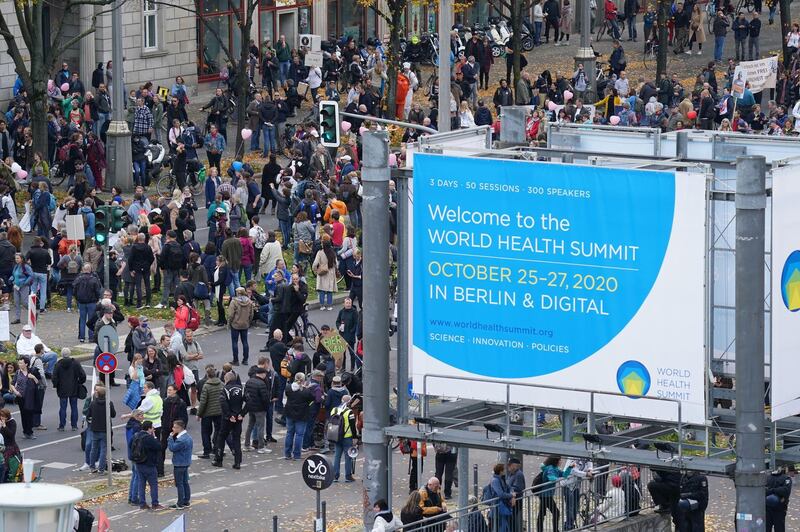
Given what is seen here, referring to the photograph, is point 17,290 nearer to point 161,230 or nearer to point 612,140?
point 161,230

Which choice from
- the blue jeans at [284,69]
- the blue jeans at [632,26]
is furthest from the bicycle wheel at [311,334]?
the blue jeans at [632,26]

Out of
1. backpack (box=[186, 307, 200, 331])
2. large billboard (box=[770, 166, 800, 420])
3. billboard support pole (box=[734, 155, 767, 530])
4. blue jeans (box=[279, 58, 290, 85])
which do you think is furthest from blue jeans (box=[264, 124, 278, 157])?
billboard support pole (box=[734, 155, 767, 530])

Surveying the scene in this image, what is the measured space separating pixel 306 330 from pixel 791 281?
1606 cm

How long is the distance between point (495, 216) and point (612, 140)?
3.24 m

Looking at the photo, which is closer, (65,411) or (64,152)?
(65,411)

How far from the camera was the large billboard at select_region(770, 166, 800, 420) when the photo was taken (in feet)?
73.2

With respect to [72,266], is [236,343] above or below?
below

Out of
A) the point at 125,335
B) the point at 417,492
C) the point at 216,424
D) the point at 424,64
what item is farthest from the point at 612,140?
the point at 424,64

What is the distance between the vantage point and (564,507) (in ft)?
88.4

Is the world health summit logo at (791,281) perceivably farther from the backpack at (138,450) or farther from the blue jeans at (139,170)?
the blue jeans at (139,170)

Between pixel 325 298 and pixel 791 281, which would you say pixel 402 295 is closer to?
pixel 791 281

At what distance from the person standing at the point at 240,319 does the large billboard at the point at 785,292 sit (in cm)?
1488

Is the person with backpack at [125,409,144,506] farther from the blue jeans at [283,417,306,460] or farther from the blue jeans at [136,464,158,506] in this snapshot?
the blue jeans at [283,417,306,460]

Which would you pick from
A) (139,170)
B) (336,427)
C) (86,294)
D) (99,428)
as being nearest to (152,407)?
(99,428)
